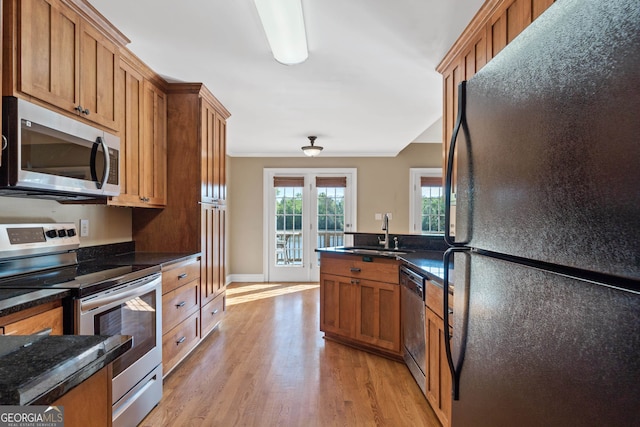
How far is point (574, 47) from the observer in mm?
641

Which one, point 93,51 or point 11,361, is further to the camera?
point 93,51

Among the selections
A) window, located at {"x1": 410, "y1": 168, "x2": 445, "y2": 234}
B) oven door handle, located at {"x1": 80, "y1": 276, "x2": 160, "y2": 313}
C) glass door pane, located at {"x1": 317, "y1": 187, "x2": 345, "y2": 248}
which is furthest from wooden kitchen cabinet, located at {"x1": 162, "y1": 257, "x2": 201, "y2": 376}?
window, located at {"x1": 410, "y1": 168, "x2": 445, "y2": 234}

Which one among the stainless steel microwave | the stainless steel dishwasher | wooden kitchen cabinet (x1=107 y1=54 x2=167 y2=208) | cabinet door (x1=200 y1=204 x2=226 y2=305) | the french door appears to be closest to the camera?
the stainless steel microwave

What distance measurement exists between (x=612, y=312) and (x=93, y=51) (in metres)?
2.58

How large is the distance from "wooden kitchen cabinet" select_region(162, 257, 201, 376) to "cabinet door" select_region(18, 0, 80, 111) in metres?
1.23

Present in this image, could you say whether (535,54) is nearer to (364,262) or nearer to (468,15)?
(468,15)

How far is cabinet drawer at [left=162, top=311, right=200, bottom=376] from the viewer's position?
99.9 inches

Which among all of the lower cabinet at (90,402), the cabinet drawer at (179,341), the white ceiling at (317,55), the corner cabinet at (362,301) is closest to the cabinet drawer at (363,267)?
the corner cabinet at (362,301)

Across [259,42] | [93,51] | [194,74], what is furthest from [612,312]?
[194,74]

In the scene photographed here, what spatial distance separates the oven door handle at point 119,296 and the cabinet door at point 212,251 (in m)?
0.96

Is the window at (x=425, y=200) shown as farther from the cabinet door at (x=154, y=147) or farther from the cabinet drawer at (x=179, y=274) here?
the cabinet door at (x=154, y=147)

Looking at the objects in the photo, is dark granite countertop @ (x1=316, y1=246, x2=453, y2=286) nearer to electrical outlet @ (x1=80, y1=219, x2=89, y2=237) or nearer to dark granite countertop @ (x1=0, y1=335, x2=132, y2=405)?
dark granite countertop @ (x1=0, y1=335, x2=132, y2=405)

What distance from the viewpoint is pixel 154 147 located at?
2.94 m

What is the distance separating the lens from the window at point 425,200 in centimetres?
625
